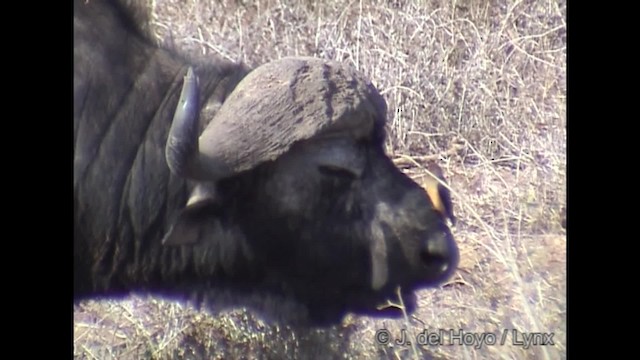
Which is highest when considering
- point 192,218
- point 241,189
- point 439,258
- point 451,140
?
point 451,140

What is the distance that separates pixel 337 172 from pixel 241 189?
33 cm

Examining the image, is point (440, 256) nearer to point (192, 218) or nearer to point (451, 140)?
point (451, 140)

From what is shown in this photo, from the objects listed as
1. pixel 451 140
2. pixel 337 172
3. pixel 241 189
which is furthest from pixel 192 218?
pixel 451 140

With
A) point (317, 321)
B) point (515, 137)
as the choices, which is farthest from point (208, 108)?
point (515, 137)

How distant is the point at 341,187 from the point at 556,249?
86 cm

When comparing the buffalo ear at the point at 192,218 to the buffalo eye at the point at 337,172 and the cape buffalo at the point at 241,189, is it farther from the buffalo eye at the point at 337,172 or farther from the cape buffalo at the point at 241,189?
the buffalo eye at the point at 337,172

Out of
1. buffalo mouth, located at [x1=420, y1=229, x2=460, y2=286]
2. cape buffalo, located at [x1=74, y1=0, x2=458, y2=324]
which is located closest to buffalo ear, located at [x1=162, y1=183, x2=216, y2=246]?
cape buffalo, located at [x1=74, y1=0, x2=458, y2=324]

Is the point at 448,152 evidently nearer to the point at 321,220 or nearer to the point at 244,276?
the point at 321,220

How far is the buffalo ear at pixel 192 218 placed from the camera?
3.36 m

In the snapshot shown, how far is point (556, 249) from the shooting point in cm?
365

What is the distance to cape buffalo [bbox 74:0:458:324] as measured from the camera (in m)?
3.36

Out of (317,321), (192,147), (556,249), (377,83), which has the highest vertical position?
(377,83)

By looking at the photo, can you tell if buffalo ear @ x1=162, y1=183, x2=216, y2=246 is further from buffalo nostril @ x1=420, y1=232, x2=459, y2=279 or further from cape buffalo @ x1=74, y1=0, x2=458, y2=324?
buffalo nostril @ x1=420, y1=232, x2=459, y2=279

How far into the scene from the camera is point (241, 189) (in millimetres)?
3373
